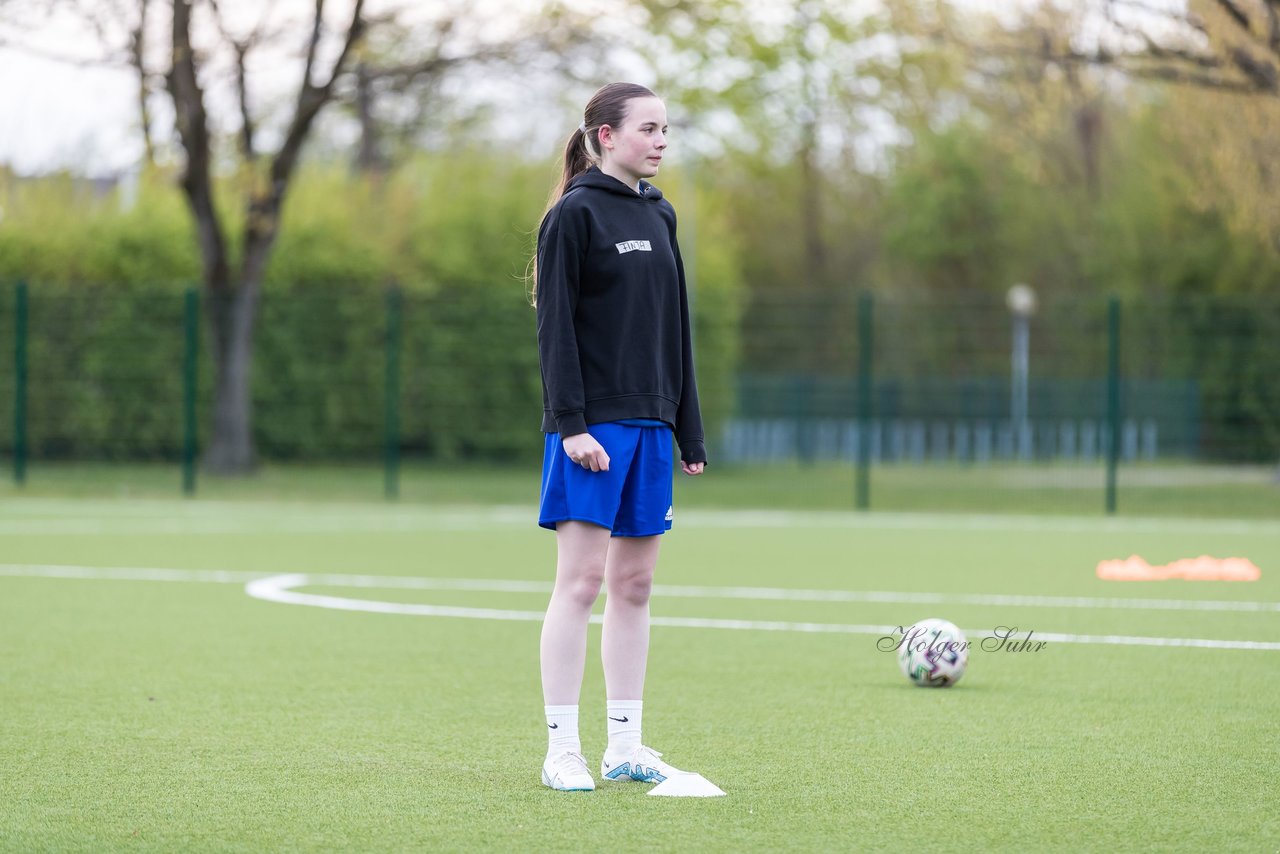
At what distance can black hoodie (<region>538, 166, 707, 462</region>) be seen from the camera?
178 inches

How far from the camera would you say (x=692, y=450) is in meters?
4.85

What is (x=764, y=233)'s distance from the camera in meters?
43.8

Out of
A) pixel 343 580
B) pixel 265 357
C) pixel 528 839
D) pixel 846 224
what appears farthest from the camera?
pixel 846 224

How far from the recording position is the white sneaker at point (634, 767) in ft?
15.4

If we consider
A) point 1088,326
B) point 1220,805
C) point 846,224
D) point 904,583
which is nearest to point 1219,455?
point 1088,326

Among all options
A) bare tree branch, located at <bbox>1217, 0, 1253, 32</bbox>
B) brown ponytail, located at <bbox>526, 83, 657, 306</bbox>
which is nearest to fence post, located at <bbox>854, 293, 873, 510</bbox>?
bare tree branch, located at <bbox>1217, 0, 1253, 32</bbox>

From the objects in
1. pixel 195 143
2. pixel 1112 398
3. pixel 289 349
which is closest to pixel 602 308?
pixel 1112 398

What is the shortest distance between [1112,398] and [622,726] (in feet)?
A: 43.5

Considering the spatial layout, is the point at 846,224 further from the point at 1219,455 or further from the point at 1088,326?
the point at 1219,455

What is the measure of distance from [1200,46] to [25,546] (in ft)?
43.5

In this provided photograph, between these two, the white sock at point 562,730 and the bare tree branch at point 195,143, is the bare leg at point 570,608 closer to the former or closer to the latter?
the white sock at point 562,730

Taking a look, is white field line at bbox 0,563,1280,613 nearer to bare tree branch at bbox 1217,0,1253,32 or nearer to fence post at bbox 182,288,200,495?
fence post at bbox 182,288,200,495

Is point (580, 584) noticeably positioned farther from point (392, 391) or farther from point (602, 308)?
point (392, 391)

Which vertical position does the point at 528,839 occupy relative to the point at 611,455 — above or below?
below
